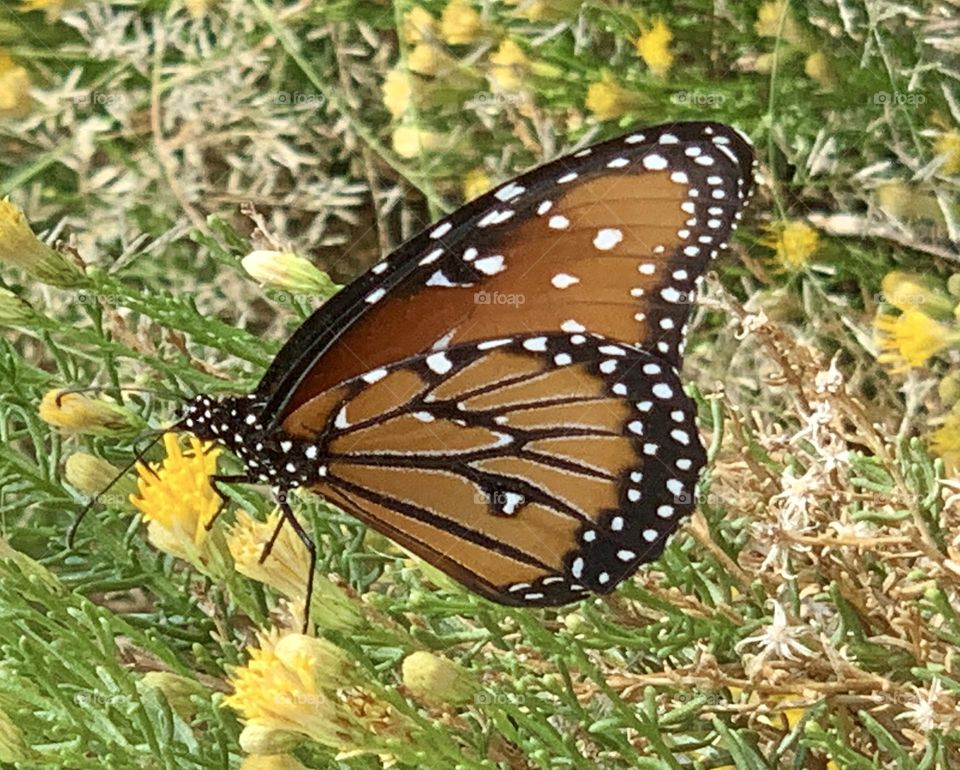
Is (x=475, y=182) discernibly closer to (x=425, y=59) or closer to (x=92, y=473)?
(x=425, y=59)

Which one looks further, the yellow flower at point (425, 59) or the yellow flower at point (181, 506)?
the yellow flower at point (425, 59)

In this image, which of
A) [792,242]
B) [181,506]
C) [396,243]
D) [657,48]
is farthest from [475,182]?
[181,506]

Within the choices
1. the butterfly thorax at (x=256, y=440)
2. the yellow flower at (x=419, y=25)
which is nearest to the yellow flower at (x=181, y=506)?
the butterfly thorax at (x=256, y=440)

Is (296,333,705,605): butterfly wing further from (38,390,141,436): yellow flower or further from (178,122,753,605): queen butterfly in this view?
(38,390,141,436): yellow flower

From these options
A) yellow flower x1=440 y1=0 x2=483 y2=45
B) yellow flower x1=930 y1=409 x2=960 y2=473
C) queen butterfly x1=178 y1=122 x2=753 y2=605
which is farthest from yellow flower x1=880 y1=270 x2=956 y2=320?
yellow flower x1=440 y1=0 x2=483 y2=45

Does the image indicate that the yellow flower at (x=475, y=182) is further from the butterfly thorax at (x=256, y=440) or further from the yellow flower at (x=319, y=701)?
the yellow flower at (x=319, y=701)

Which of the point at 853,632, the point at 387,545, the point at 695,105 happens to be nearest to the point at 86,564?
the point at 387,545
